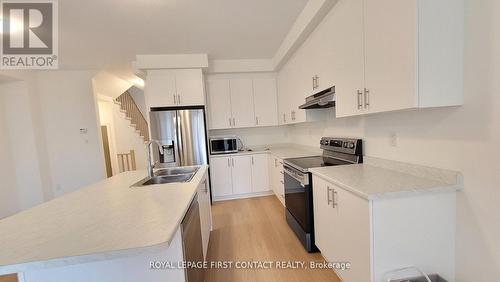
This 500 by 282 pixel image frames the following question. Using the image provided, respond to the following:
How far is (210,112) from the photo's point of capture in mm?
3922

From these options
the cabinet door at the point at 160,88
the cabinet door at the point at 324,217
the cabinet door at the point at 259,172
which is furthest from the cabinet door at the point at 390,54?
the cabinet door at the point at 160,88

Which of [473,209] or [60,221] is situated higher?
[60,221]

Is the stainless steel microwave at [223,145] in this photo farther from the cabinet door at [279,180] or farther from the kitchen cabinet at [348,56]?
the kitchen cabinet at [348,56]

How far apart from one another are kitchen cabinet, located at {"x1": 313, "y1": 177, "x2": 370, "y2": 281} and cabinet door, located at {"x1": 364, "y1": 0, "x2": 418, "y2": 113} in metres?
0.68

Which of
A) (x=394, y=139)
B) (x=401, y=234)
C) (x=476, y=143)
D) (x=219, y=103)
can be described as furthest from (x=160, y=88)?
(x=476, y=143)

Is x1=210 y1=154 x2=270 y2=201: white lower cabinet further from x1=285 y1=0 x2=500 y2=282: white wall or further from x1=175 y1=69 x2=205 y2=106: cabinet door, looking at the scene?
x1=285 y1=0 x2=500 y2=282: white wall

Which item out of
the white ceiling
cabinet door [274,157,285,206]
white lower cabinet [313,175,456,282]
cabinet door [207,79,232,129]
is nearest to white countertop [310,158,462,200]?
white lower cabinet [313,175,456,282]

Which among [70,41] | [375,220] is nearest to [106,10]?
[70,41]

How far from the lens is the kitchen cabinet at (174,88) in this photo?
3.40 meters

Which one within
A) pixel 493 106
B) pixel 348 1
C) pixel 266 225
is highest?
pixel 348 1

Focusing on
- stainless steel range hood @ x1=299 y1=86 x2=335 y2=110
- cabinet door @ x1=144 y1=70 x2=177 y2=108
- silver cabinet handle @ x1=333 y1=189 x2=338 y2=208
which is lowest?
silver cabinet handle @ x1=333 y1=189 x2=338 y2=208

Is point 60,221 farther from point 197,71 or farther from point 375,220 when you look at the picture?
point 197,71

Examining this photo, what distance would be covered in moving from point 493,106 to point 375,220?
2.73 ft

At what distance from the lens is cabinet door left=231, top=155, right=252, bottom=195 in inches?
147
